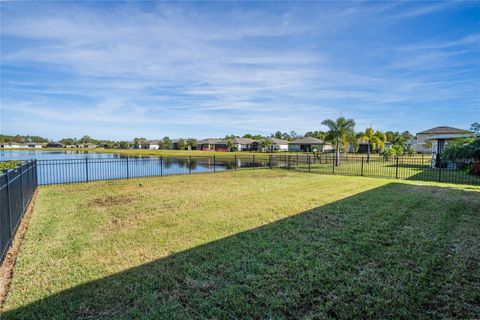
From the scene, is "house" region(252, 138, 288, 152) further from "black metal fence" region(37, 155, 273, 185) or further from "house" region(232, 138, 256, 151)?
"black metal fence" region(37, 155, 273, 185)

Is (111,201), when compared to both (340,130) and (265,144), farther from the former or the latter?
(265,144)

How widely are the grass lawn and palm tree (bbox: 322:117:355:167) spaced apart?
16.8 m

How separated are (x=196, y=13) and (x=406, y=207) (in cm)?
1392

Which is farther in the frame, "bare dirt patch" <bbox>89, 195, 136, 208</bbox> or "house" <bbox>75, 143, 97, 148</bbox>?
"house" <bbox>75, 143, 97, 148</bbox>

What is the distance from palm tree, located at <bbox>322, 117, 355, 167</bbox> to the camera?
23.9 m

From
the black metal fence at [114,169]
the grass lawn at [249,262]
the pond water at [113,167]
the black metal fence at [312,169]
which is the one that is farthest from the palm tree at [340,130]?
the grass lawn at [249,262]

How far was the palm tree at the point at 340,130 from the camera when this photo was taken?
78.3 feet

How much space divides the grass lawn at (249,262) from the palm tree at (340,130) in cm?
1678

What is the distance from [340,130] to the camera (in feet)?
78.3

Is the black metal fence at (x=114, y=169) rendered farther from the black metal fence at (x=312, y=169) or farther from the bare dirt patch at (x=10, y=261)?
the bare dirt patch at (x=10, y=261)

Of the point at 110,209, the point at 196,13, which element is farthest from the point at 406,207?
the point at 196,13

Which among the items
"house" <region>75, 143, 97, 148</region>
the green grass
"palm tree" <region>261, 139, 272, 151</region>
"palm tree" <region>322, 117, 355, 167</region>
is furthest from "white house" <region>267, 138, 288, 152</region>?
"house" <region>75, 143, 97, 148</region>

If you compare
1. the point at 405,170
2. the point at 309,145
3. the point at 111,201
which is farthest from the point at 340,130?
the point at 309,145

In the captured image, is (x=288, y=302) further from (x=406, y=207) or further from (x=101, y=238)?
(x=406, y=207)
